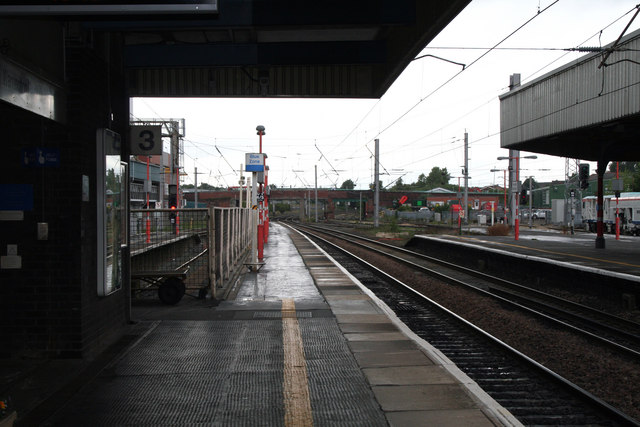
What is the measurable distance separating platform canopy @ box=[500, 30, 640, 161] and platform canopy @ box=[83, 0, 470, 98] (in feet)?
24.9

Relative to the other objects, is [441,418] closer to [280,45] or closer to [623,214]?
[280,45]

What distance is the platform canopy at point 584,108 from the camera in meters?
15.0

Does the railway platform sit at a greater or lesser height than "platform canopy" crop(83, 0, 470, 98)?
lesser

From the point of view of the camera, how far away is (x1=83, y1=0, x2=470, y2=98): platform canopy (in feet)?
21.2

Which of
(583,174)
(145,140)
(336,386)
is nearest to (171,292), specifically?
(145,140)

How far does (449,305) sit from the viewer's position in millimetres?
11742

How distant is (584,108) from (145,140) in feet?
47.5

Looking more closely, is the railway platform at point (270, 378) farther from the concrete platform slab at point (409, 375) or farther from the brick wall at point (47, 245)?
the brick wall at point (47, 245)

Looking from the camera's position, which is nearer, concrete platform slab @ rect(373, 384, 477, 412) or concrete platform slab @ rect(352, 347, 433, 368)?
concrete platform slab @ rect(373, 384, 477, 412)

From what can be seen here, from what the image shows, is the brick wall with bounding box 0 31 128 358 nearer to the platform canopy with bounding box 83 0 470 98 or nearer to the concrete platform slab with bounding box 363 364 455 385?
the platform canopy with bounding box 83 0 470 98

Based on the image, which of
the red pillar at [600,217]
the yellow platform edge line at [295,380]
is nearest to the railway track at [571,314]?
the yellow platform edge line at [295,380]

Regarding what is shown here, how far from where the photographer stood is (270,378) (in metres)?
5.38

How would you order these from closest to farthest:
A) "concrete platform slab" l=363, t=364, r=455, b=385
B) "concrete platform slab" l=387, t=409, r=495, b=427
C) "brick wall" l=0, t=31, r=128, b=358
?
"concrete platform slab" l=387, t=409, r=495, b=427 → "concrete platform slab" l=363, t=364, r=455, b=385 → "brick wall" l=0, t=31, r=128, b=358

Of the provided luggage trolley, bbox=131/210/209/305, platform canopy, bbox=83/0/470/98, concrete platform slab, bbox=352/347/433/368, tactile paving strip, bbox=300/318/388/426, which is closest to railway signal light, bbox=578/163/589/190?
platform canopy, bbox=83/0/470/98
